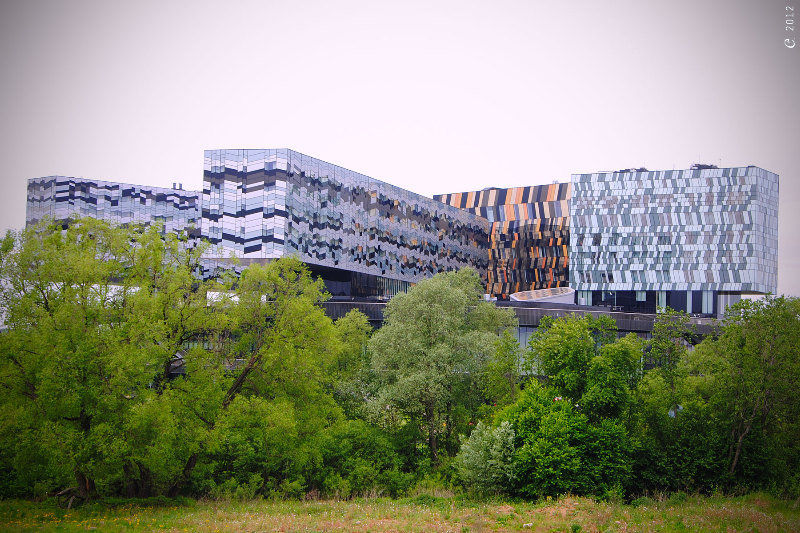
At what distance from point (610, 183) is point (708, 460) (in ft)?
299

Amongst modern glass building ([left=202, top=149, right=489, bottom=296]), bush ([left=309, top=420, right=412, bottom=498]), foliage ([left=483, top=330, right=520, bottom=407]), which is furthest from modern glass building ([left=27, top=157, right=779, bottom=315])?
foliage ([left=483, top=330, right=520, bottom=407])

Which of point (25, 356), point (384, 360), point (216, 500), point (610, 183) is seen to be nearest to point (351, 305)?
point (384, 360)

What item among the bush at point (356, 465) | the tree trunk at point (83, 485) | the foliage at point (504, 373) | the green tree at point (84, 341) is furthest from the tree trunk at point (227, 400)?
the foliage at point (504, 373)

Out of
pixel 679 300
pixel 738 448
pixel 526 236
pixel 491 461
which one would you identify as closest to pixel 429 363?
pixel 491 461

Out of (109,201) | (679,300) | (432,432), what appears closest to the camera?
(432,432)

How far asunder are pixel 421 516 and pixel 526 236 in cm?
10658

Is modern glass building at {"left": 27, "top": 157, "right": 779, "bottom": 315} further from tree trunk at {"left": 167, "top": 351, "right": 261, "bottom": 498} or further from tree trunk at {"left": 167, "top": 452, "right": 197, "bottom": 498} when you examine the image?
tree trunk at {"left": 167, "top": 452, "right": 197, "bottom": 498}

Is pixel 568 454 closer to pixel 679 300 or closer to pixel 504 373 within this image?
pixel 504 373

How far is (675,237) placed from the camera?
4611 inches

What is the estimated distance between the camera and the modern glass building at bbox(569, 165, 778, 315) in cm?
11462

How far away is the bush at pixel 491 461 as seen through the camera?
36.1m

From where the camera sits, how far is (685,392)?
39.1 metres

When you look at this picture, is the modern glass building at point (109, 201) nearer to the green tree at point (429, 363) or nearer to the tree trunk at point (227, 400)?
the green tree at point (429, 363)

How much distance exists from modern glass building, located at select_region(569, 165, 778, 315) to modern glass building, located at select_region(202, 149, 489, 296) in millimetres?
27412
